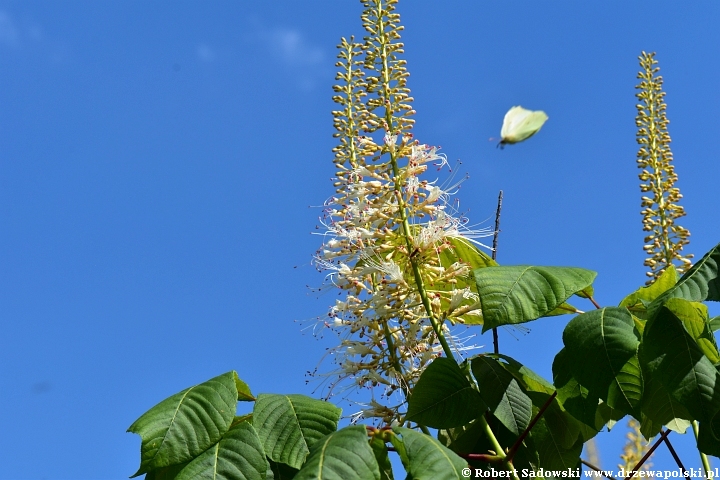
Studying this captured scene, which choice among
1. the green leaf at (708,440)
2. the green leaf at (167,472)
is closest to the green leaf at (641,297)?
the green leaf at (708,440)

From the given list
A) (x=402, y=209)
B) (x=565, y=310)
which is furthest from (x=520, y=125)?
(x=565, y=310)

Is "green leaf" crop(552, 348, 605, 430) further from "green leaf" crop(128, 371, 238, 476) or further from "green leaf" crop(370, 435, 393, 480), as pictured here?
"green leaf" crop(128, 371, 238, 476)

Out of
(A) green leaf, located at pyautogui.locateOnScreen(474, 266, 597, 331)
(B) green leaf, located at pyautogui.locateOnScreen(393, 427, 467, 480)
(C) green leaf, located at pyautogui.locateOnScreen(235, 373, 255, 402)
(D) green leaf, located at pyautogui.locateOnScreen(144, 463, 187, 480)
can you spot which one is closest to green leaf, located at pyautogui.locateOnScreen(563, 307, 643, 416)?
(A) green leaf, located at pyautogui.locateOnScreen(474, 266, 597, 331)

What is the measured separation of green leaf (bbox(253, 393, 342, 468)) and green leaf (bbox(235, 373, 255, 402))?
21cm

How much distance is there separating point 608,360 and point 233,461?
115 cm

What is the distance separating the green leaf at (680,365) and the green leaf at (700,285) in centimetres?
10

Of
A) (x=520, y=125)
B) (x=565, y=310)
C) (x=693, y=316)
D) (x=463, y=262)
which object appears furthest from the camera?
(x=520, y=125)

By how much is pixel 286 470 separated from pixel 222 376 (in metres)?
0.35

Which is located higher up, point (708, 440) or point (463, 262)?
point (463, 262)

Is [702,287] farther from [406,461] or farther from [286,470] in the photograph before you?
[286,470]

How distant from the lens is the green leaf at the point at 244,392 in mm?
2699

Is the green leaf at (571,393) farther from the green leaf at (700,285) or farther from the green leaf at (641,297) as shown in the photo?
the green leaf at (641,297)

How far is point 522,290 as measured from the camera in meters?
2.48

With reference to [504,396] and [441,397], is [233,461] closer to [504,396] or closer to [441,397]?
[441,397]
